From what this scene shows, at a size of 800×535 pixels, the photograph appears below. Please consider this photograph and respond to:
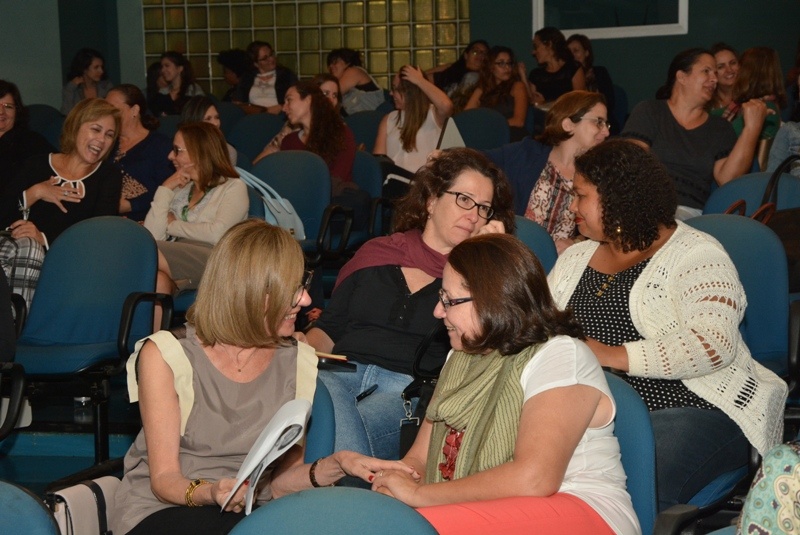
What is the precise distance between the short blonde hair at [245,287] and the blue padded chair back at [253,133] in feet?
17.1

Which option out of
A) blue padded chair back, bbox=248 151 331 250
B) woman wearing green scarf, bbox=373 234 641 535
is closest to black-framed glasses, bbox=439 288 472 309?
woman wearing green scarf, bbox=373 234 641 535

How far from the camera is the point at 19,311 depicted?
378 cm

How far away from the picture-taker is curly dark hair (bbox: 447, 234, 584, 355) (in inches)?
79.7

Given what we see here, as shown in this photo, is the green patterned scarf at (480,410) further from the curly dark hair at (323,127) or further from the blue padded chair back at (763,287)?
the curly dark hair at (323,127)

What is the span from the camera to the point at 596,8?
882 centimetres

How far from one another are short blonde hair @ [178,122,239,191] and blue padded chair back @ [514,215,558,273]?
5.71 feet

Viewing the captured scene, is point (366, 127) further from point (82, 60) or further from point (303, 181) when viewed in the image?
Answer: point (82, 60)

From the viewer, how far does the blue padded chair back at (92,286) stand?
382cm

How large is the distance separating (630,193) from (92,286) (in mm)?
2088

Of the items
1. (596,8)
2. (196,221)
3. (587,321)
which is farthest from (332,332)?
(596,8)

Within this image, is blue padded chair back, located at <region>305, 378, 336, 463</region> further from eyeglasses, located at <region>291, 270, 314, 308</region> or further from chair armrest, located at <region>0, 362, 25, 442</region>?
chair armrest, located at <region>0, 362, 25, 442</region>

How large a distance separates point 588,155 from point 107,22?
8.14 m

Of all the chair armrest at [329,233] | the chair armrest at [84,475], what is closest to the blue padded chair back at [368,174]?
the chair armrest at [329,233]

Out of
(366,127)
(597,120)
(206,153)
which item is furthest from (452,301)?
(366,127)
